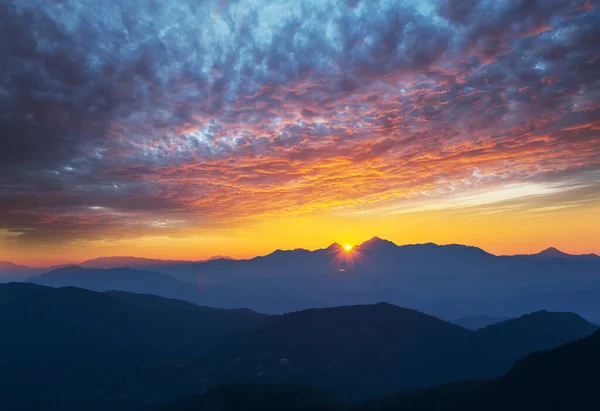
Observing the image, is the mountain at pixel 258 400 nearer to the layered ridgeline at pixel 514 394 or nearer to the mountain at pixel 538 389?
the layered ridgeline at pixel 514 394

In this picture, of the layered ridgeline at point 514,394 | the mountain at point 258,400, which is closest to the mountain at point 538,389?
the layered ridgeline at point 514,394

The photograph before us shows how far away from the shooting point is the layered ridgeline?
359 feet

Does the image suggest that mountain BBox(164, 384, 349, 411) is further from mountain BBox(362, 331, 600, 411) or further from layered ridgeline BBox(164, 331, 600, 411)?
mountain BBox(362, 331, 600, 411)

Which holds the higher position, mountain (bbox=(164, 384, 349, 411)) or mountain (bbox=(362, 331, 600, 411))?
mountain (bbox=(362, 331, 600, 411))

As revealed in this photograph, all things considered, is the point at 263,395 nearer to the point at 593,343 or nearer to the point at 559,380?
the point at 559,380

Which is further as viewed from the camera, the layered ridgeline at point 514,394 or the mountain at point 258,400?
the mountain at point 258,400

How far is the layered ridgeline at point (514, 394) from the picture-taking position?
110 meters

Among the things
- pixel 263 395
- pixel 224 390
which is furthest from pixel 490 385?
pixel 224 390

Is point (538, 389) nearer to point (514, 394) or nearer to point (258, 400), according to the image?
point (514, 394)

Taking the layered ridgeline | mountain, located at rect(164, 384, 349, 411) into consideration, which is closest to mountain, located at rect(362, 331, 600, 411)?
the layered ridgeline

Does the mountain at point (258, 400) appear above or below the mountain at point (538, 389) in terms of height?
below

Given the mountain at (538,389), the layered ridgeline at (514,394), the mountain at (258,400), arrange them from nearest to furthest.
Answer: the mountain at (538,389), the layered ridgeline at (514,394), the mountain at (258,400)

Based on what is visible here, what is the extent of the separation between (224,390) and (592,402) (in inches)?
6256

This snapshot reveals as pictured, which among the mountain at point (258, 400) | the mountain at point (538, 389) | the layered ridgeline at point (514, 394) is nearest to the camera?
the mountain at point (538, 389)
